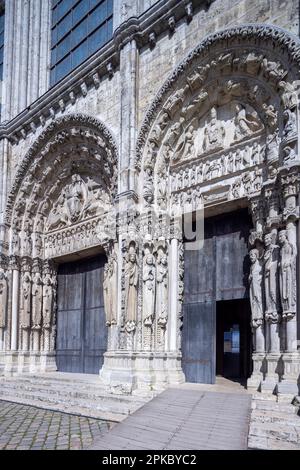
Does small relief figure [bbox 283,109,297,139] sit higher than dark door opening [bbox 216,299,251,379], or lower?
higher

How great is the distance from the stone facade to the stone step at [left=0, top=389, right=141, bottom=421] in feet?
2.58

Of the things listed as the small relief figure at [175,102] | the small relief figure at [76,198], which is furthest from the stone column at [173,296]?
the small relief figure at [76,198]

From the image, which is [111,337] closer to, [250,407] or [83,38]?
[250,407]

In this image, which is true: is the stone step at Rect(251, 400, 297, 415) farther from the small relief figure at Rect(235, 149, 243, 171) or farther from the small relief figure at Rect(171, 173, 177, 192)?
the small relief figure at Rect(171, 173, 177, 192)

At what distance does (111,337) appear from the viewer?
333 inches

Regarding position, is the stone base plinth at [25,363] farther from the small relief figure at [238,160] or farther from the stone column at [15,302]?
the small relief figure at [238,160]

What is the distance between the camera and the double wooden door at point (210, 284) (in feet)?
25.7

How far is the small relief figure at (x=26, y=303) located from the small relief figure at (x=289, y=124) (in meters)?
7.90

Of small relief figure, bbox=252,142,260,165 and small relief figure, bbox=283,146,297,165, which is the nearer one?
small relief figure, bbox=283,146,297,165

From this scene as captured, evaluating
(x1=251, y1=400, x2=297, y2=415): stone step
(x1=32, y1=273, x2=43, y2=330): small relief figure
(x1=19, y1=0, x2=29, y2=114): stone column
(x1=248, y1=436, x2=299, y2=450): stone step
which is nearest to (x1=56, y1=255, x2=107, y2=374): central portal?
(x1=32, y1=273, x2=43, y2=330): small relief figure

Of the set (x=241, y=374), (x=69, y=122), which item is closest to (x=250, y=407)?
(x=241, y=374)

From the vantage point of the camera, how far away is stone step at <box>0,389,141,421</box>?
20.8 ft
